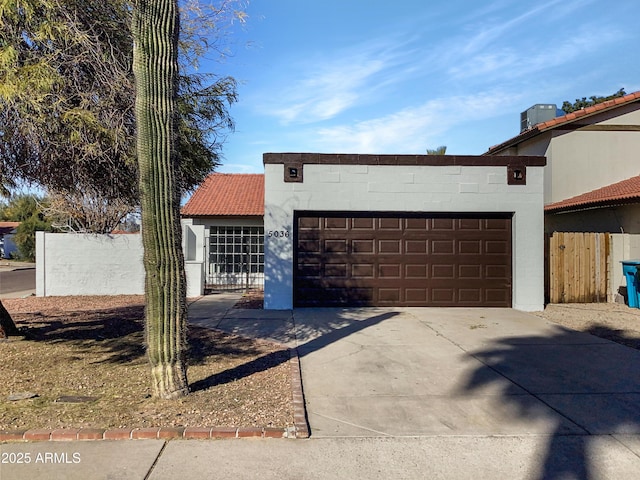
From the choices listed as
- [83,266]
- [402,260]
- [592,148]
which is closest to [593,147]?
[592,148]

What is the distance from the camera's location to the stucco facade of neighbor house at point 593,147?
1700 cm

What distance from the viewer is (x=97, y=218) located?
57.3 feet

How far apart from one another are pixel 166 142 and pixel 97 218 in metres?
14.0

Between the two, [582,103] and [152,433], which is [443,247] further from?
[582,103]

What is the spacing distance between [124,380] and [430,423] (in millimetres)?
3661

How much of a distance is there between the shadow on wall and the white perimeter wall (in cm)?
1063

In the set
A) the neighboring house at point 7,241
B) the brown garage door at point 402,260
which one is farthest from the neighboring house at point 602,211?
the neighboring house at point 7,241

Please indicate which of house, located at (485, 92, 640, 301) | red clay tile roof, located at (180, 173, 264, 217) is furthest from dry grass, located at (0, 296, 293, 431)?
house, located at (485, 92, 640, 301)

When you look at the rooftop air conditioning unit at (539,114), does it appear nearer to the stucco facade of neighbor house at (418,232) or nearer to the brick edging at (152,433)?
the stucco facade of neighbor house at (418,232)

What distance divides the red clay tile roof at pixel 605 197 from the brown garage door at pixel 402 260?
377 centimetres

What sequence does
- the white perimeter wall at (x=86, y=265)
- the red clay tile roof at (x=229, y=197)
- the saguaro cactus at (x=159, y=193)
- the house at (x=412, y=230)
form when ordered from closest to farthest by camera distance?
the saguaro cactus at (x=159, y=193) → the house at (x=412, y=230) → the white perimeter wall at (x=86, y=265) → the red clay tile roof at (x=229, y=197)

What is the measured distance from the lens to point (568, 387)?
19.3ft

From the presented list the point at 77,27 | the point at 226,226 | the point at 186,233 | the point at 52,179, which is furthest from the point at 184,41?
the point at 226,226

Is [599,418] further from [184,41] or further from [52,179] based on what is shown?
[52,179]
